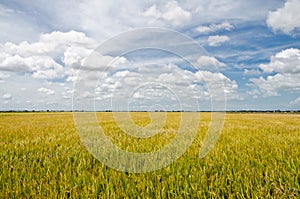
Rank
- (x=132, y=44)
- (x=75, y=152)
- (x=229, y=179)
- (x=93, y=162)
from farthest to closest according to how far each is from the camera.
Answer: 1. (x=132, y=44)
2. (x=75, y=152)
3. (x=93, y=162)
4. (x=229, y=179)

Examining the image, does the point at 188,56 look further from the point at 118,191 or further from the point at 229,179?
the point at 118,191

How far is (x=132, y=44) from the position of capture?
6355mm

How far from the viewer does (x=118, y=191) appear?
306cm

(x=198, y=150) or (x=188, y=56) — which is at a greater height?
(x=188, y=56)

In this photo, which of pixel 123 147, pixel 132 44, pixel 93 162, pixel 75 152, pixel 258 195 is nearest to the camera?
pixel 258 195

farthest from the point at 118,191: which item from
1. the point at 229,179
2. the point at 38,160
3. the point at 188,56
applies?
the point at 188,56

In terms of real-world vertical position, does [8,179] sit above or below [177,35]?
below

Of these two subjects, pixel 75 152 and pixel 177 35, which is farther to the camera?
pixel 177 35

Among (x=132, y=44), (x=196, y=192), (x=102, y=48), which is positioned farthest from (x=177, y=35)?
(x=196, y=192)

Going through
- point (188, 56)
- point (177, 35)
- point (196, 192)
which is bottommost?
point (196, 192)

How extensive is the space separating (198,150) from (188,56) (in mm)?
2194

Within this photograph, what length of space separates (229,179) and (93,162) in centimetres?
238

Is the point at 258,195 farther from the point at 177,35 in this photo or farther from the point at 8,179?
the point at 177,35

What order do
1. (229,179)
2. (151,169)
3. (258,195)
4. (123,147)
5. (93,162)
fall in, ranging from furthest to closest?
(123,147), (93,162), (151,169), (229,179), (258,195)
